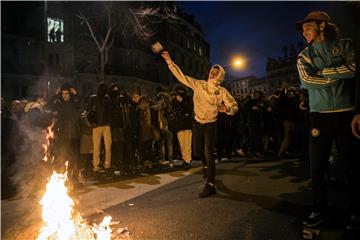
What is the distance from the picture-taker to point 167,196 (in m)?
6.08

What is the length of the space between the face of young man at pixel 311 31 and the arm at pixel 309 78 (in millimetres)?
250

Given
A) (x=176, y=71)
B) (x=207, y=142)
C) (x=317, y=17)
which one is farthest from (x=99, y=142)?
(x=317, y=17)

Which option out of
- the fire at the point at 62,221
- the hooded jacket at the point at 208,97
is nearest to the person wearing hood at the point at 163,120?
the hooded jacket at the point at 208,97

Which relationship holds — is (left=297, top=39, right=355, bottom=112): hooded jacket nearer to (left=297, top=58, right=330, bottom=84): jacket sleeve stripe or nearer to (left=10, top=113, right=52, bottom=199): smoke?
(left=297, top=58, right=330, bottom=84): jacket sleeve stripe

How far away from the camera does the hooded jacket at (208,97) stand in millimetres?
6289

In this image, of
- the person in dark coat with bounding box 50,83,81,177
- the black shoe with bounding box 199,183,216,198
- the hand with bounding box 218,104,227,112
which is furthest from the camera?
the person in dark coat with bounding box 50,83,81,177

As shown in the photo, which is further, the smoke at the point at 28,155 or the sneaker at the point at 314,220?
the smoke at the point at 28,155

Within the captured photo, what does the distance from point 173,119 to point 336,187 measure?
17.1 ft

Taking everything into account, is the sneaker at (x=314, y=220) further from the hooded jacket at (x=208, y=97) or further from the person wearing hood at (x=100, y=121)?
the person wearing hood at (x=100, y=121)

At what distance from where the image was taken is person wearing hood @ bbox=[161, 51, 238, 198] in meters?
6.10

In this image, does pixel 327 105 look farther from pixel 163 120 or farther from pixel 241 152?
pixel 241 152

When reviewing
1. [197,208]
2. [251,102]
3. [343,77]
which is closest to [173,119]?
[251,102]

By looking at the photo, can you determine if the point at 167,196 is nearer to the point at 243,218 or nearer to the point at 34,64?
the point at 243,218

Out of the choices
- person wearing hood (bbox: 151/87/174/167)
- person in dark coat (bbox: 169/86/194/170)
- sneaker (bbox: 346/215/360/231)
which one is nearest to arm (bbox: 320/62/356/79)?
sneaker (bbox: 346/215/360/231)
